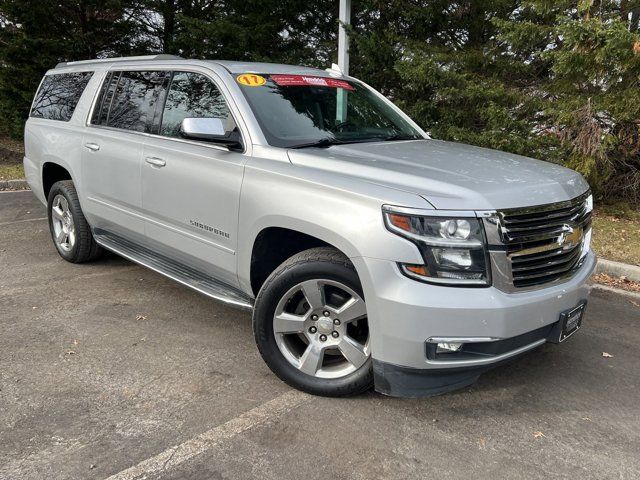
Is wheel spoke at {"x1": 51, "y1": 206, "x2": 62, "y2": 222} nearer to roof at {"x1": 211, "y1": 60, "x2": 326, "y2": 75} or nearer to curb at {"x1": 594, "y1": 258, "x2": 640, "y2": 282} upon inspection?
roof at {"x1": 211, "y1": 60, "x2": 326, "y2": 75}

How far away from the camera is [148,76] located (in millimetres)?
4562

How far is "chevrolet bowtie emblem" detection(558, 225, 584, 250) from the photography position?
3.09m

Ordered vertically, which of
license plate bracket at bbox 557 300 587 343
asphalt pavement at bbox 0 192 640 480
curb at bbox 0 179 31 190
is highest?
license plate bracket at bbox 557 300 587 343

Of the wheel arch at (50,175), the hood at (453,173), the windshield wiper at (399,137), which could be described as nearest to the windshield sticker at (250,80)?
the hood at (453,173)


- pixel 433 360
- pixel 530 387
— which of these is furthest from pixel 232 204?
pixel 530 387

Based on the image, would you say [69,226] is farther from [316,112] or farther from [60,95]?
[316,112]

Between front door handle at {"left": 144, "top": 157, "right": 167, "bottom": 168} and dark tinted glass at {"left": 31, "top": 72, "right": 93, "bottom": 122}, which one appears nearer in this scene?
front door handle at {"left": 144, "top": 157, "right": 167, "bottom": 168}

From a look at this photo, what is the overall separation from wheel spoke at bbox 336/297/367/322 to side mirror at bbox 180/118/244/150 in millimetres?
1250

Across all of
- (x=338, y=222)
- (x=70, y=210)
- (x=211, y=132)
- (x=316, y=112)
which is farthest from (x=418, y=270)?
(x=70, y=210)

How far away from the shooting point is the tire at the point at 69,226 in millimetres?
5383

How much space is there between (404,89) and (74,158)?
6415 mm

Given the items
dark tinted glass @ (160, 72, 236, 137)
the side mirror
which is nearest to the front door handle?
dark tinted glass @ (160, 72, 236, 137)

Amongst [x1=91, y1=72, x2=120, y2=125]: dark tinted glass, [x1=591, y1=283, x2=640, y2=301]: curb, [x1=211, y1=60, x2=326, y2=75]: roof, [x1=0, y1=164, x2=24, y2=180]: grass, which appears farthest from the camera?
[x1=0, y1=164, x2=24, y2=180]: grass

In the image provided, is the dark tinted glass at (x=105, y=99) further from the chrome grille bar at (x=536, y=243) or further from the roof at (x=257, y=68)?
the chrome grille bar at (x=536, y=243)
